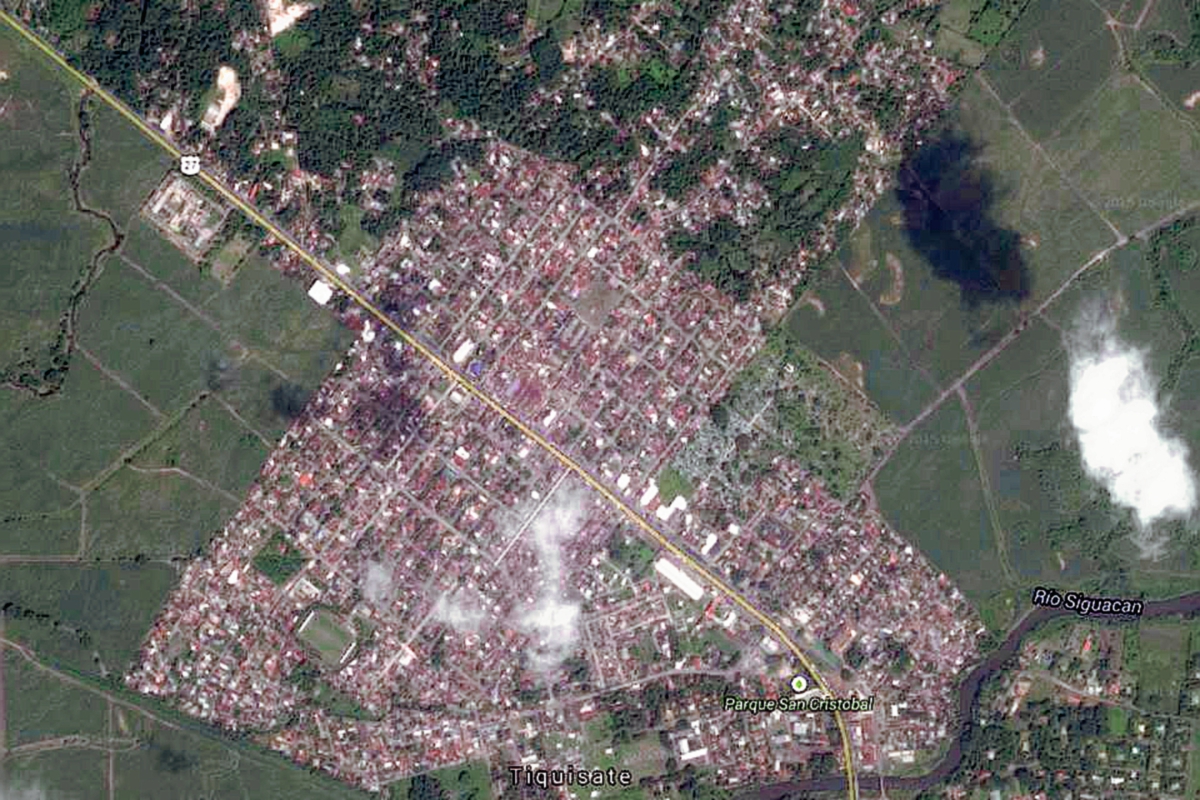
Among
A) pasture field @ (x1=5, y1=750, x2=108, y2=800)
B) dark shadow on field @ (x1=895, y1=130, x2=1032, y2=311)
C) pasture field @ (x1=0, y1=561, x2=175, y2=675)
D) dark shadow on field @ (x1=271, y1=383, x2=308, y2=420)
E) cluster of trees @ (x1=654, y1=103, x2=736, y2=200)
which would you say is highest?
dark shadow on field @ (x1=895, y1=130, x2=1032, y2=311)

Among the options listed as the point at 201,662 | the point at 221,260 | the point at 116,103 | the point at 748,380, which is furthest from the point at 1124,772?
the point at 116,103

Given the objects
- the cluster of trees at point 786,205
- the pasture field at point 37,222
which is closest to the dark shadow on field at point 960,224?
the cluster of trees at point 786,205

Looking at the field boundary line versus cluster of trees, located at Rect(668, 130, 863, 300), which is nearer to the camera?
cluster of trees, located at Rect(668, 130, 863, 300)

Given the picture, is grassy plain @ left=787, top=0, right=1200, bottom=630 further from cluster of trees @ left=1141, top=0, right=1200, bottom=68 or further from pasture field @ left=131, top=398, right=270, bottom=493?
pasture field @ left=131, top=398, right=270, bottom=493

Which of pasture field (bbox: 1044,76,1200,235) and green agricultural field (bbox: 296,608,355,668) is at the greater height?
pasture field (bbox: 1044,76,1200,235)

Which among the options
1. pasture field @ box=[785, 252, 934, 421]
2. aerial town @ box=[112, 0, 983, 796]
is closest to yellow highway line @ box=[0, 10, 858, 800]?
aerial town @ box=[112, 0, 983, 796]

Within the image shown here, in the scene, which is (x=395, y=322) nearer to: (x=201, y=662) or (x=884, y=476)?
(x=201, y=662)
